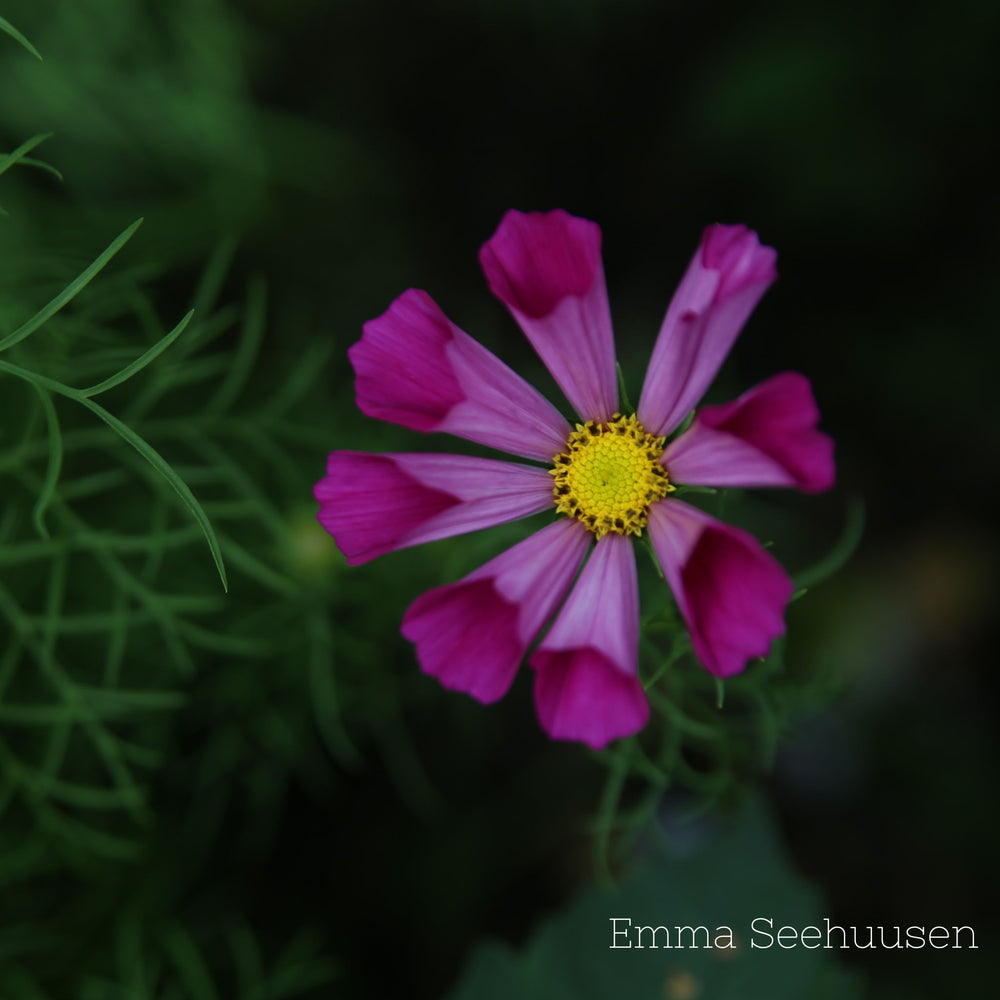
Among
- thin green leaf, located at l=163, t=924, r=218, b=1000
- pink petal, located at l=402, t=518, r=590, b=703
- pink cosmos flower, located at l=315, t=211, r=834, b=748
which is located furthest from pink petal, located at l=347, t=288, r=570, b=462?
thin green leaf, located at l=163, t=924, r=218, b=1000

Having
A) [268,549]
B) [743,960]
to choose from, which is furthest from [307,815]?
[743,960]

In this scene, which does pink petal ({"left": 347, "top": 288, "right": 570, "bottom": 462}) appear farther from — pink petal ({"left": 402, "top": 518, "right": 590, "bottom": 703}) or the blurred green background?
the blurred green background

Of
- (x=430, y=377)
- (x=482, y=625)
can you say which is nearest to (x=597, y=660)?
(x=482, y=625)

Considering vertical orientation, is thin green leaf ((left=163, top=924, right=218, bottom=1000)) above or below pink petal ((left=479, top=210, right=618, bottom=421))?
below

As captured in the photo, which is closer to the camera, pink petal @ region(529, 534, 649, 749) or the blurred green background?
pink petal @ region(529, 534, 649, 749)

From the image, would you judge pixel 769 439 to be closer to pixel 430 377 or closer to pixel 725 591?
pixel 725 591

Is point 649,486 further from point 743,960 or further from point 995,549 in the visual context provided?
point 995,549

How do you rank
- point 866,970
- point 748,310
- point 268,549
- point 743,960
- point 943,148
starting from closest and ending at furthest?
point 748,310, point 743,960, point 268,549, point 866,970, point 943,148
